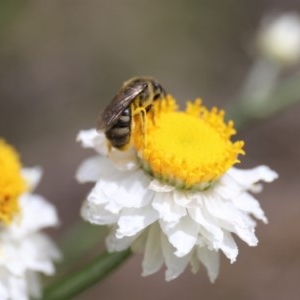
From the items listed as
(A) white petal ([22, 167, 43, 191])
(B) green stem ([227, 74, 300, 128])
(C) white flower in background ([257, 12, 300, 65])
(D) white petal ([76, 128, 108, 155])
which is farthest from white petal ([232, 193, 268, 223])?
(C) white flower in background ([257, 12, 300, 65])

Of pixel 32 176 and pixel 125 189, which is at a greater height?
pixel 32 176

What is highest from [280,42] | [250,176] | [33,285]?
[280,42]

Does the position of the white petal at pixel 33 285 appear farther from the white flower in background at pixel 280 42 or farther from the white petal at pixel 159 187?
the white flower in background at pixel 280 42

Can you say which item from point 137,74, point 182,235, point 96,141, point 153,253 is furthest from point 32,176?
point 137,74

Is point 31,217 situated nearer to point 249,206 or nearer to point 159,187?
point 159,187

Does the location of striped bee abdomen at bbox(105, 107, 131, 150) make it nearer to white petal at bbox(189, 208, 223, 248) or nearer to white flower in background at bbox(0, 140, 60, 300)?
white petal at bbox(189, 208, 223, 248)
